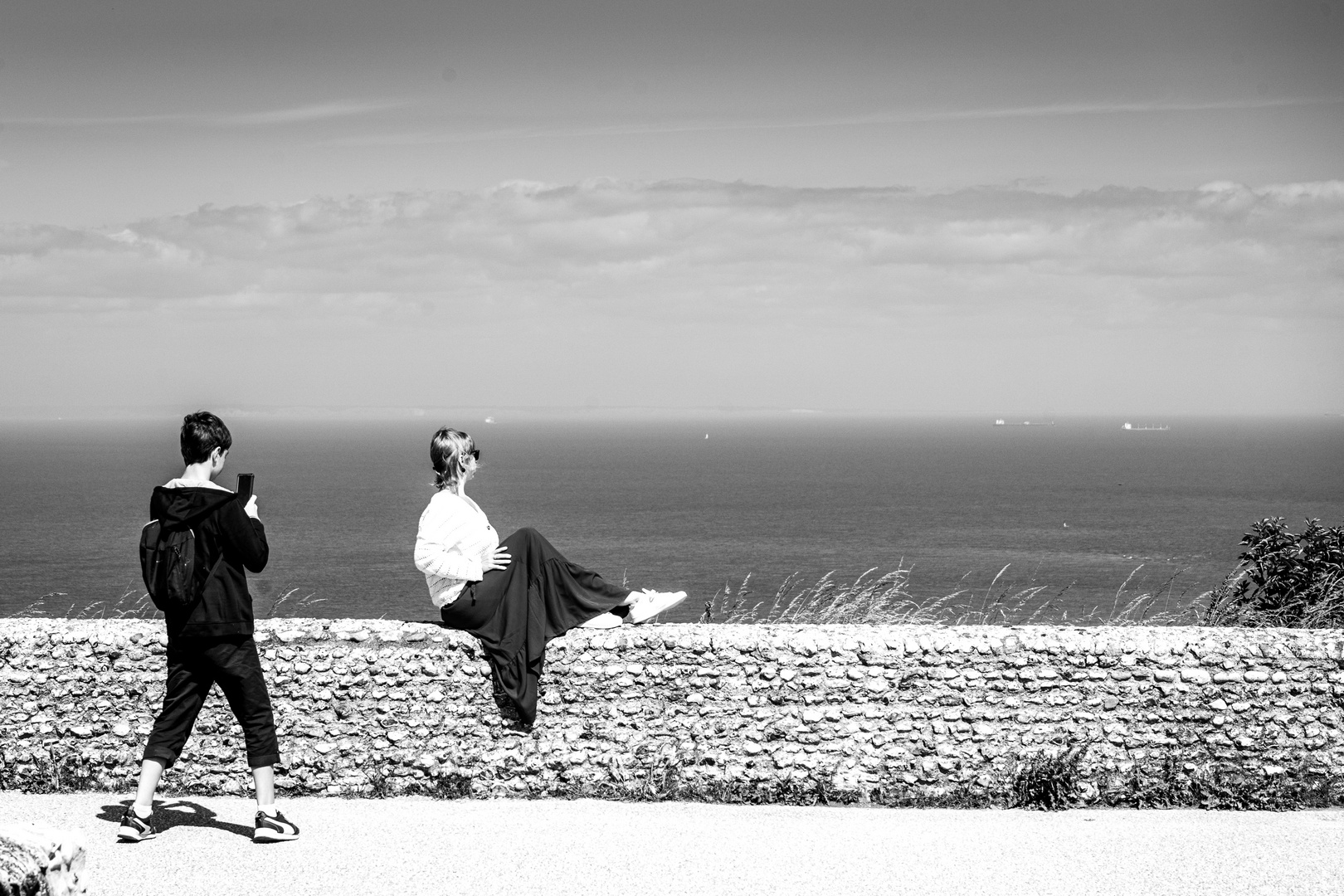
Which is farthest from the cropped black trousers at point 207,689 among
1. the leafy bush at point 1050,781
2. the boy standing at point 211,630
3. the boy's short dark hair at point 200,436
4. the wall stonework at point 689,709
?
the leafy bush at point 1050,781

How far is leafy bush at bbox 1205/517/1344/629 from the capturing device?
386 inches

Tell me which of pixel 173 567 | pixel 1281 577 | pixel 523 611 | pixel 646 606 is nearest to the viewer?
pixel 173 567

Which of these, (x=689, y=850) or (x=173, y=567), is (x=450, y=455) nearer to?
(x=173, y=567)

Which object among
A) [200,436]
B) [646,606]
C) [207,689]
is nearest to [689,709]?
[646,606]

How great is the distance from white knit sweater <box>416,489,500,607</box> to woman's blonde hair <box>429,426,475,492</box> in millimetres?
83

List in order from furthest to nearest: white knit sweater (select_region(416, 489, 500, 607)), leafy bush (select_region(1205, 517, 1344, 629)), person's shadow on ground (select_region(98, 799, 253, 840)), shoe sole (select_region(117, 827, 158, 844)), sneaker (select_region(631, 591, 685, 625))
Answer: leafy bush (select_region(1205, 517, 1344, 629)) < sneaker (select_region(631, 591, 685, 625)) < white knit sweater (select_region(416, 489, 500, 607)) < person's shadow on ground (select_region(98, 799, 253, 840)) < shoe sole (select_region(117, 827, 158, 844))

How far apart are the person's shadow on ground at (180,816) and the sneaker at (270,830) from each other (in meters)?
0.20

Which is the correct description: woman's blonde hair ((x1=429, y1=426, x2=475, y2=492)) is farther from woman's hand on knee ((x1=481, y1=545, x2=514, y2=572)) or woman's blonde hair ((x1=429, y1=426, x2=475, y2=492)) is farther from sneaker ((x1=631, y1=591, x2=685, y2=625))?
sneaker ((x1=631, y1=591, x2=685, y2=625))

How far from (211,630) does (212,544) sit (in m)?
0.39

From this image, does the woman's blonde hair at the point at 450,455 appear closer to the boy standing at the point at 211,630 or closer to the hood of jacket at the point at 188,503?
the boy standing at the point at 211,630

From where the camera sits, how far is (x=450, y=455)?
21.6 ft

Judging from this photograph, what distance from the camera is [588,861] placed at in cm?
555

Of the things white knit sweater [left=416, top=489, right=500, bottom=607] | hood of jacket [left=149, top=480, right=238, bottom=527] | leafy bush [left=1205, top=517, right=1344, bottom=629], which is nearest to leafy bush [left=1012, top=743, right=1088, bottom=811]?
white knit sweater [left=416, top=489, right=500, bottom=607]

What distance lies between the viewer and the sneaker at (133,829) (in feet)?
18.6
